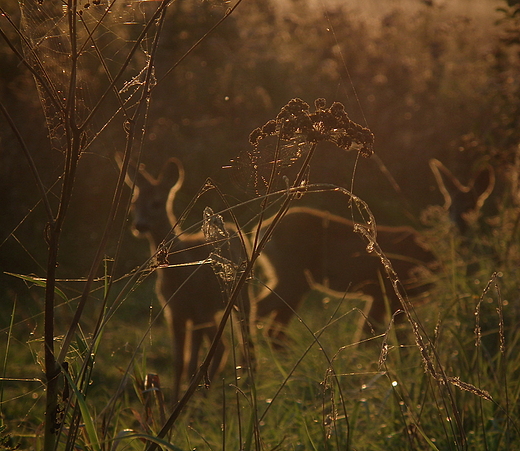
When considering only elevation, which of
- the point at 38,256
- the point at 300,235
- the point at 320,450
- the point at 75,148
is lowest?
the point at 38,256

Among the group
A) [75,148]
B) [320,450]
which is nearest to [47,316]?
[75,148]

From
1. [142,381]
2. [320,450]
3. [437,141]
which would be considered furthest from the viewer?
[437,141]

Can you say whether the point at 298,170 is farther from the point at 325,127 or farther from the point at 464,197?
the point at 325,127

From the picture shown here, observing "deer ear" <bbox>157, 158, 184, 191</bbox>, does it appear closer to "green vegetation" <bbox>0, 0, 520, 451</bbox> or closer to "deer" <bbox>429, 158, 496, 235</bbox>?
"green vegetation" <bbox>0, 0, 520, 451</bbox>

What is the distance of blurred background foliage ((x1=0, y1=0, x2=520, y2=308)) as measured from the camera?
22.1ft

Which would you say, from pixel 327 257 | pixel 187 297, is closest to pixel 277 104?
pixel 327 257

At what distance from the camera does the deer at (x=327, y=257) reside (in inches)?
213

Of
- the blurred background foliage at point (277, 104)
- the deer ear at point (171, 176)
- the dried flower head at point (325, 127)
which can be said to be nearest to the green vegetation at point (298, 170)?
the blurred background foliage at point (277, 104)

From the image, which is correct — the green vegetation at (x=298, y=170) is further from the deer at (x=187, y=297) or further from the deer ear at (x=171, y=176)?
the deer ear at (x=171, y=176)

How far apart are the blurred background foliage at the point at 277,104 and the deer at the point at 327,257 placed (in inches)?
31.0

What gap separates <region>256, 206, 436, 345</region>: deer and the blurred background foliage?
2.58 feet

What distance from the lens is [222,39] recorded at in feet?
25.9

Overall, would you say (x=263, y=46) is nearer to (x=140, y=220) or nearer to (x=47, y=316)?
(x=140, y=220)

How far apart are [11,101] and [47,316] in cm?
603
